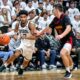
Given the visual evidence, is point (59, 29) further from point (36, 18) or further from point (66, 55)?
point (36, 18)

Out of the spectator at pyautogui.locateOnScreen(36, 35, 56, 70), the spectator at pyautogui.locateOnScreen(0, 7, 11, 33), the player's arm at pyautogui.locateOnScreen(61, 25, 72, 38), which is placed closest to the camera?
the player's arm at pyautogui.locateOnScreen(61, 25, 72, 38)

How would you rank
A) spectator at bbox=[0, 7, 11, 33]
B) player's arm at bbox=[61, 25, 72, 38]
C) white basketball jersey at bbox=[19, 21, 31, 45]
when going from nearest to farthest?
player's arm at bbox=[61, 25, 72, 38] → white basketball jersey at bbox=[19, 21, 31, 45] → spectator at bbox=[0, 7, 11, 33]

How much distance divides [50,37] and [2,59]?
1975mm

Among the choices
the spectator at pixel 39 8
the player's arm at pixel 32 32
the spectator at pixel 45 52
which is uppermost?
the spectator at pixel 39 8

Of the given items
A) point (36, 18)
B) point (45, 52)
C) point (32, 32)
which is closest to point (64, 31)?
point (32, 32)

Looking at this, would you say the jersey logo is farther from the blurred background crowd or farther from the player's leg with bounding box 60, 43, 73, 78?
the blurred background crowd

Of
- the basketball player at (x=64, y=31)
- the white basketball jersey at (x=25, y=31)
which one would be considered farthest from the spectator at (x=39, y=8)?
the basketball player at (x=64, y=31)

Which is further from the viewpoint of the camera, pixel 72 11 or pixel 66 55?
pixel 72 11

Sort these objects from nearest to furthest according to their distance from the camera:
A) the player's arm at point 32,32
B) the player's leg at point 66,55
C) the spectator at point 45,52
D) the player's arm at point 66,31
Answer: the player's arm at point 66,31 < the player's leg at point 66,55 < the player's arm at point 32,32 < the spectator at point 45,52

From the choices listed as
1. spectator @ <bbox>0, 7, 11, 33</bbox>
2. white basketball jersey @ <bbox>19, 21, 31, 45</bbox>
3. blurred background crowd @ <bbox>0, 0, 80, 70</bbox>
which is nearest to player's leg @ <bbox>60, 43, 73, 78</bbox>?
A: white basketball jersey @ <bbox>19, 21, 31, 45</bbox>

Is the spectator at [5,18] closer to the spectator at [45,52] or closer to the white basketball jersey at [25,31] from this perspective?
the spectator at [45,52]

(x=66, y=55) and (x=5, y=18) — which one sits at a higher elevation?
(x=5, y=18)

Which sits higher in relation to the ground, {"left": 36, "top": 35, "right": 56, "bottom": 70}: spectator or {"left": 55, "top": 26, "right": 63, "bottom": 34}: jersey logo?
{"left": 55, "top": 26, "right": 63, "bottom": 34}: jersey logo

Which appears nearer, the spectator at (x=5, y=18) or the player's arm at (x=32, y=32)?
the player's arm at (x=32, y=32)
